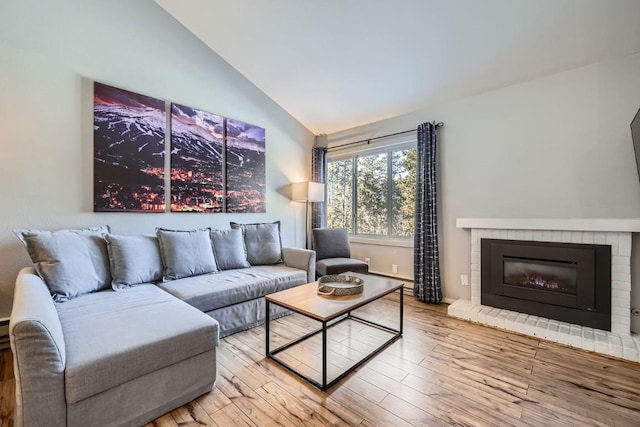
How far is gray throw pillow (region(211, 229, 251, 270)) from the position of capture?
9.73 feet

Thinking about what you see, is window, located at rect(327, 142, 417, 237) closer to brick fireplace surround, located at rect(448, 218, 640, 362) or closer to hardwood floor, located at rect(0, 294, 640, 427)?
brick fireplace surround, located at rect(448, 218, 640, 362)

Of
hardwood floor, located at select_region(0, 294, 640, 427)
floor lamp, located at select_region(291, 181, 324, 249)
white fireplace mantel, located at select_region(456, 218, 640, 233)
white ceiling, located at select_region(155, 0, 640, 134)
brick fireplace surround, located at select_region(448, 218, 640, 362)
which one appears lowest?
hardwood floor, located at select_region(0, 294, 640, 427)

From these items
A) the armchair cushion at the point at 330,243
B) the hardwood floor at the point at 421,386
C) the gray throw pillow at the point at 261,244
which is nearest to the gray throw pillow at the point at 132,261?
the hardwood floor at the point at 421,386

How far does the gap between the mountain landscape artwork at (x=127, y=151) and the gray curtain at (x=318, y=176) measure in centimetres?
225

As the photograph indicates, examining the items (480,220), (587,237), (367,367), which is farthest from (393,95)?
(367,367)

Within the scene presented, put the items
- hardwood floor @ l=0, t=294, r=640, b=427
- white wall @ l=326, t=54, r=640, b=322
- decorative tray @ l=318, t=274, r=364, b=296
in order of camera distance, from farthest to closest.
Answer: white wall @ l=326, t=54, r=640, b=322, decorative tray @ l=318, t=274, r=364, b=296, hardwood floor @ l=0, t=294, r=640, b=427

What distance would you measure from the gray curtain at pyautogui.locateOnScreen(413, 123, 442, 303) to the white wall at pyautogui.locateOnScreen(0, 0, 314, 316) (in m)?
2.65

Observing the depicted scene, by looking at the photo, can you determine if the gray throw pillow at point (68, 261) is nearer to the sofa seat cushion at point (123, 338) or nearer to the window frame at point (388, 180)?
the sofa seat cushion at point (123, 338)

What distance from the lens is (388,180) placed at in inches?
160

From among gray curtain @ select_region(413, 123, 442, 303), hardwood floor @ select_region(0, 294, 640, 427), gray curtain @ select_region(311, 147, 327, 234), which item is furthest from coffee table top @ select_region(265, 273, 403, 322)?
gray curtain @ select_region(311, 147, 327, 234)

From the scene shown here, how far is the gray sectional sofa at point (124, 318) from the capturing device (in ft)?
3.86

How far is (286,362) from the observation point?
6.60 ft

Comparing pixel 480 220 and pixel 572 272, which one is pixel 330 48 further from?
pixel 572 272

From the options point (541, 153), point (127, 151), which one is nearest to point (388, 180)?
point (541, 153)
